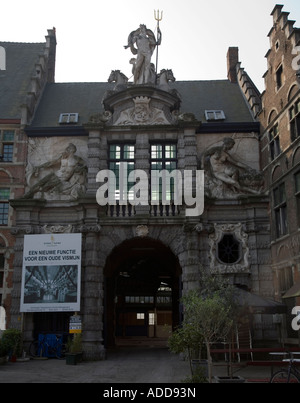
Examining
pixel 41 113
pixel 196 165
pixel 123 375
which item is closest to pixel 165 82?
pixel 196 165

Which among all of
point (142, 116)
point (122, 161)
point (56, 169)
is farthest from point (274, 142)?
point (56, 169)

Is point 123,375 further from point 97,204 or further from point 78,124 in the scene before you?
point 78,124

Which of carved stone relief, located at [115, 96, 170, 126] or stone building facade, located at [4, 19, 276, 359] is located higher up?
carved stone relief, located at [115, 96, 170, 126]

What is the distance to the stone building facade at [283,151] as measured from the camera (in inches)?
712

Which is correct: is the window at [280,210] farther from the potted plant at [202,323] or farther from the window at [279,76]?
the potted plant at [202,323]

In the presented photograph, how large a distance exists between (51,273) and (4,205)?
441cm

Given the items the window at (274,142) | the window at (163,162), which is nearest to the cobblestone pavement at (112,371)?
the window at (163,162)

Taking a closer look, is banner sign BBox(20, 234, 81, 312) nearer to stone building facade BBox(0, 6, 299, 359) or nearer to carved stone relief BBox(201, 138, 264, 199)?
stone building facade BBox(0, 6, 299, 359)

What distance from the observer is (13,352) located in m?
19.2

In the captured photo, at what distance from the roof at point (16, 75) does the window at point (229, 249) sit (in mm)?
12204

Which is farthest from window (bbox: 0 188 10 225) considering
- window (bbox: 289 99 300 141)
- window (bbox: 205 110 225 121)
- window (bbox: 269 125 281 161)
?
window (bbox: 289 99 300 141)

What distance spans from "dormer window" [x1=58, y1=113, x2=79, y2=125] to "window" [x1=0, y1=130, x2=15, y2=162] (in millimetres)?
2551

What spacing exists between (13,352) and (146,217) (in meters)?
8.04

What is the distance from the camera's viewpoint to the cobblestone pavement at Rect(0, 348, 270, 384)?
13953 millimetres
